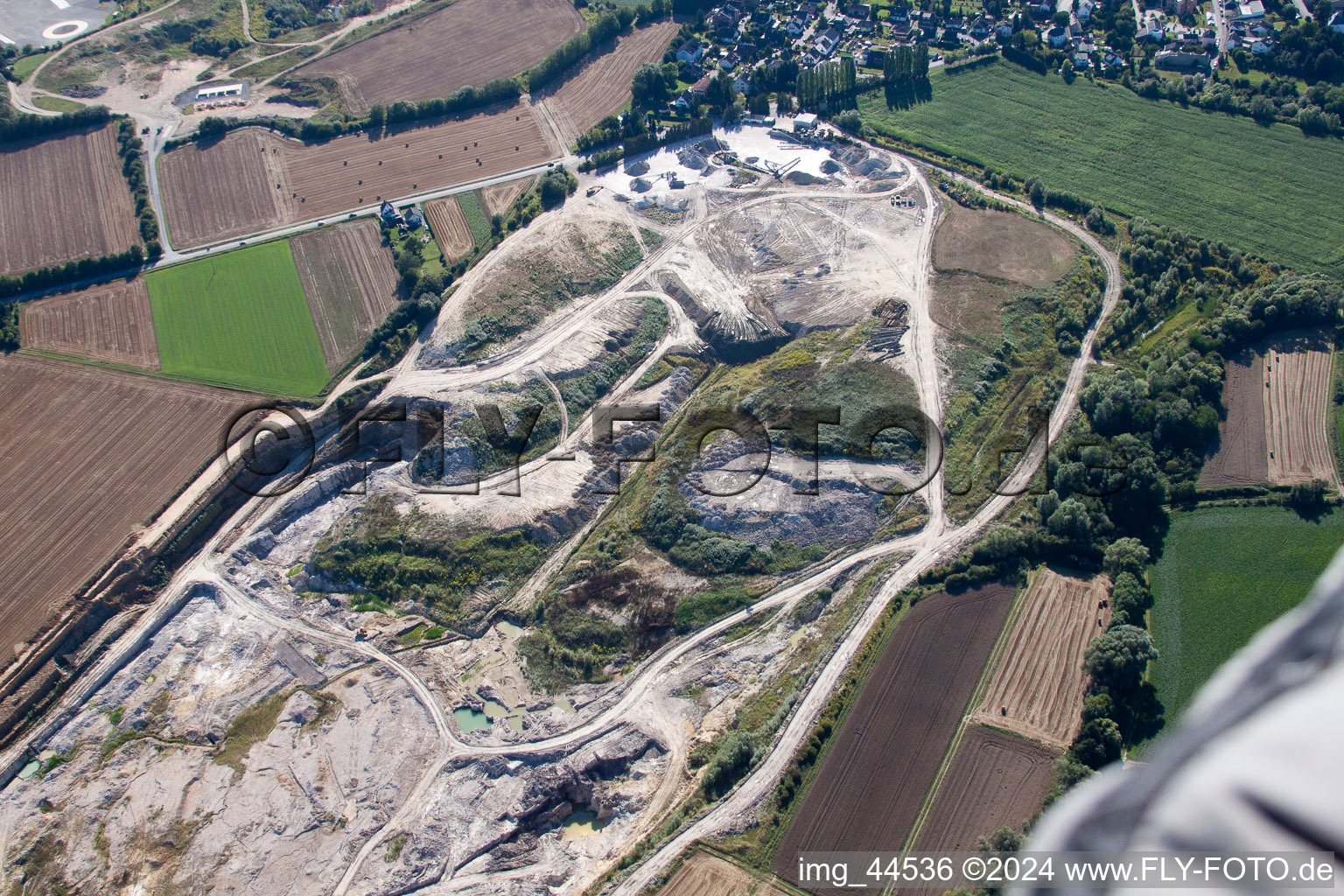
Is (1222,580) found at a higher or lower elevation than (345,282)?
lower

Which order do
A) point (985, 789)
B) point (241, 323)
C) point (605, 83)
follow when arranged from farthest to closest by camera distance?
point (605, 83), point (241, 323), point (985, 789)

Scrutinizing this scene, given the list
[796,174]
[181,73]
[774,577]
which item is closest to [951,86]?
[796,174]

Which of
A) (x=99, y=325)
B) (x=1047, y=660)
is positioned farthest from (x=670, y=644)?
(x=99, y=325)

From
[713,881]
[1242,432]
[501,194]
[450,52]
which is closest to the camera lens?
[713,881]

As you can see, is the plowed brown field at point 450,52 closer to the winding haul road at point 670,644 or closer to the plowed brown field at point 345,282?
the plowed brown field at point 345,282

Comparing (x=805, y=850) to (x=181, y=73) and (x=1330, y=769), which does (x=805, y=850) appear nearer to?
(x=1330, y=769)

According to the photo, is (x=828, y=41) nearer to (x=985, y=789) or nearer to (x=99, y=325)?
(x=99, y=325)
